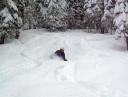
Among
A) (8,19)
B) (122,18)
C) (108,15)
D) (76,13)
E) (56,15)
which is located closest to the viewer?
(122,18)

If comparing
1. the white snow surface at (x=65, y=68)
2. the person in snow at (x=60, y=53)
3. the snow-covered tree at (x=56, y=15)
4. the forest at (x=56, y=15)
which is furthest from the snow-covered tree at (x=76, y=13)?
the person in snow at (x=60, y=53)

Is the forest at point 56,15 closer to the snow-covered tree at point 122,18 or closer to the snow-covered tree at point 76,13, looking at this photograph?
the snow-covered tree at point 76,13

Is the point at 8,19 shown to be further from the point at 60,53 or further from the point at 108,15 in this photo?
the point at 108,15

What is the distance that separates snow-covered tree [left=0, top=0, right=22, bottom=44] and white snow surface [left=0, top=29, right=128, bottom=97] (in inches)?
24.9

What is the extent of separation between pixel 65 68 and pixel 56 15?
8.54m

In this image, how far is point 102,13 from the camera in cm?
1802

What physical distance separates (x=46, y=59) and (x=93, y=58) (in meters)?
2.17

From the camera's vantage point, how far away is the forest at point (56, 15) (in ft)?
50.0

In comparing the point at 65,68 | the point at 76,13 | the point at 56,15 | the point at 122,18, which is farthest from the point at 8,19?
the point at 76,13

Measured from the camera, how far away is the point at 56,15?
61.8ft

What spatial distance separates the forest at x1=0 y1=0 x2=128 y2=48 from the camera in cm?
1523

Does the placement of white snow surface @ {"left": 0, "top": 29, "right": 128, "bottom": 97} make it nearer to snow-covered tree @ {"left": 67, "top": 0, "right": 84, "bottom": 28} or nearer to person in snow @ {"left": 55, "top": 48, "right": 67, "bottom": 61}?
person in snow @ {"left": 55, "top": 48, "right": 67, "bottom": 61}

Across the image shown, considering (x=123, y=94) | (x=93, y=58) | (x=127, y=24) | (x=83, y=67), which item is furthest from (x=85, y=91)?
(x=127, y=24)

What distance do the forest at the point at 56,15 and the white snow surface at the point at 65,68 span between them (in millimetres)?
1271
